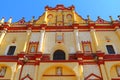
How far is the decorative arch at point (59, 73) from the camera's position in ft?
51.8

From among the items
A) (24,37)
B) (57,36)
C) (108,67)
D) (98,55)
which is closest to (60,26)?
(57,36)

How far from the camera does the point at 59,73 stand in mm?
16125

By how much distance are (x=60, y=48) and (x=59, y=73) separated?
127 inches

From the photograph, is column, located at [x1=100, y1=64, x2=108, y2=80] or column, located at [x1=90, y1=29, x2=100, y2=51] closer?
column, located at [x1=100, y1=64, x2=108, y2=80]

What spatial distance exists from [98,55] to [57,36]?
195 inches

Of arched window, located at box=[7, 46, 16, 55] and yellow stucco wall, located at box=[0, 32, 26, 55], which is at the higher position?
yellow stucco wall, located at box=[0, 32, 26, 55]

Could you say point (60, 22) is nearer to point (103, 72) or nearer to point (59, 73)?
point (59, 73)

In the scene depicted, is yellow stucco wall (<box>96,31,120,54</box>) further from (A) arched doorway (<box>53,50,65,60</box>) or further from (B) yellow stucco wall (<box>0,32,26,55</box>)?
(B) yellow stucco wall (<box>0,32,26,55</box>)

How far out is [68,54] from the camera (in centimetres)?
1781

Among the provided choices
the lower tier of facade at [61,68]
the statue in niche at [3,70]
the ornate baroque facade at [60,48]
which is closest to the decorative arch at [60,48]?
the ornate baroque facade at [60,48]

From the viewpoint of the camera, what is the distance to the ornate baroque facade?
15.9 m

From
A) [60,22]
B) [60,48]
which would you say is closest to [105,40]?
[60,48]

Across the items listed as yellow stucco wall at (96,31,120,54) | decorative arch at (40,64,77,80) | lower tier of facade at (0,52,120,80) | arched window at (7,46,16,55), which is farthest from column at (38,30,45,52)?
yellow stucco wall at (96,31,120,54)

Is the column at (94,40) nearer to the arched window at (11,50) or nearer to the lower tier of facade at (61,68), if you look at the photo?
the lower tier of facade at (61,68)
